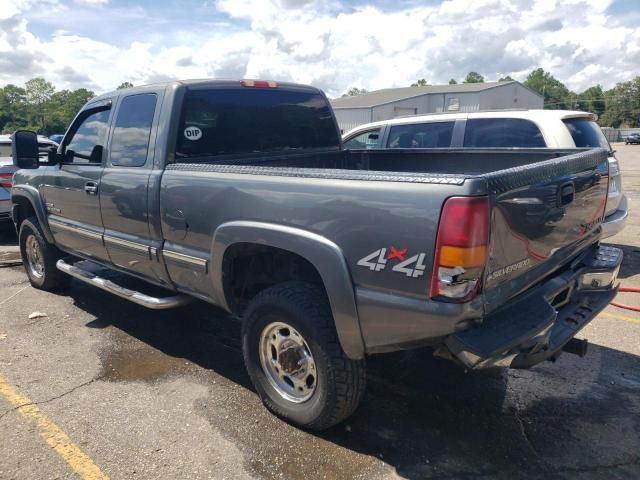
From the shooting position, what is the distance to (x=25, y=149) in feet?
16.6

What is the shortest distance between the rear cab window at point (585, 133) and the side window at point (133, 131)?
4329 millimetres

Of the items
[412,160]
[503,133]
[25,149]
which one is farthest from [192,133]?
[503,133]

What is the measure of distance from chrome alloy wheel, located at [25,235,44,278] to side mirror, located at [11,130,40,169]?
98 centimetres

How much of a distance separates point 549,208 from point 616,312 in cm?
297

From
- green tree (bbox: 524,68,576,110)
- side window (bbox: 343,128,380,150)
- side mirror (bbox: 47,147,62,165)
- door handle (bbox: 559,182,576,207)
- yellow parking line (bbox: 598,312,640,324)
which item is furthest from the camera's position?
green tree (bbox: 524,68,576,110)

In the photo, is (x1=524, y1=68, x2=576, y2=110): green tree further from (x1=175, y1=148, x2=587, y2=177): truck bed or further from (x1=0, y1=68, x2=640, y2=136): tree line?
(x1=175, y1=148, x2=587, y2=177): truck bed

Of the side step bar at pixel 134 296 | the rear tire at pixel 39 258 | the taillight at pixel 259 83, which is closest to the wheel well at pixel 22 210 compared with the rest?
the rear tire at pixel 39 258

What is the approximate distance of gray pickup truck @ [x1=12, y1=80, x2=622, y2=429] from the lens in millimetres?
2379

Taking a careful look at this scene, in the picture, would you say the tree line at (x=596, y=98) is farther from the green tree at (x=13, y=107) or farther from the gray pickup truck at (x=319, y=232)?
the gray pickup truck at (x=319, y=232)

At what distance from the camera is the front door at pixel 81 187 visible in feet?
14.6

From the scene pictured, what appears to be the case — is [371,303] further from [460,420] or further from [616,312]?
[616,312]

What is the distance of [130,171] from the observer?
13.1ft

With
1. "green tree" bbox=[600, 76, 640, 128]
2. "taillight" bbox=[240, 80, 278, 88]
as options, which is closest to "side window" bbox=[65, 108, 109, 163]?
"taillight" bbox=[240, 80, 278, 88]

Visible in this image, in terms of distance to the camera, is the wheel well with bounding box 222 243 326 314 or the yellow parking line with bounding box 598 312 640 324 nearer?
the wheel well with bounding box 222 243 326 314
